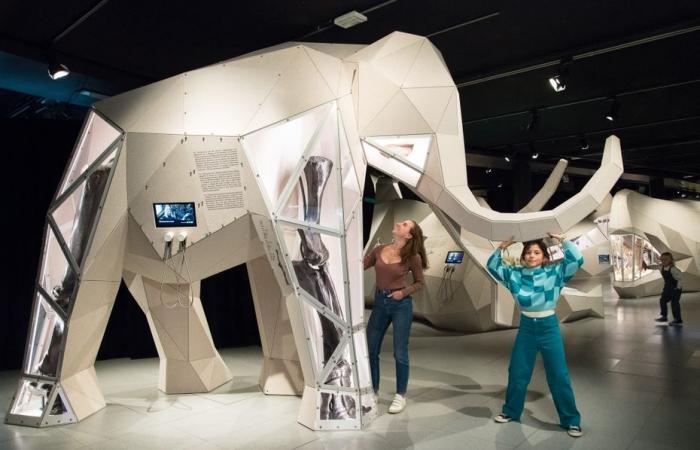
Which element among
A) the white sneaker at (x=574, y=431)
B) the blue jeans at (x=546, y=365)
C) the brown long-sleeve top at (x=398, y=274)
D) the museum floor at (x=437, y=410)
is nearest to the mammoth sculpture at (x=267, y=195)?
the museum floor at (x=437, y=410)

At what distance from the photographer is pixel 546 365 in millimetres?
3633

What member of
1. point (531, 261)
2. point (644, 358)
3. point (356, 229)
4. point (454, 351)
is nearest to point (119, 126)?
point (356, 229)

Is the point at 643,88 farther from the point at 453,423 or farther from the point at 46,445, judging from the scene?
the point at 46,445

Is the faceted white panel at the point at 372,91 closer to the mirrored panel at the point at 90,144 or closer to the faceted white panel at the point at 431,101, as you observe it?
the faceted white panel at the point at 431,101

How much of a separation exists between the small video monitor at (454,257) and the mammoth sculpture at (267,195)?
462 cm

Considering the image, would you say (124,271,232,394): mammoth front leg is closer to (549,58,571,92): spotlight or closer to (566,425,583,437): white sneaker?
(566,425,583,437): white sneaker

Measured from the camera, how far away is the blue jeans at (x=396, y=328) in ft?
13.4

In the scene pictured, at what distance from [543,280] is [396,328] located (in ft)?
3.67

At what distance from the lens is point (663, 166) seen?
43.4 feet

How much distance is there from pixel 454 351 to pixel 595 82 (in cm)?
375

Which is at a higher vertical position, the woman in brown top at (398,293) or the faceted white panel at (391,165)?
the faceted white panel at (391,165)

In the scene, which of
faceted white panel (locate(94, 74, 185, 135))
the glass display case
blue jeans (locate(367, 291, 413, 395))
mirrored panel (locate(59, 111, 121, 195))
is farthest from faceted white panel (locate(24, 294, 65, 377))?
the glass display case

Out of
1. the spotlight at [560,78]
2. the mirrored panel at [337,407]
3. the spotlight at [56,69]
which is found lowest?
the mirrored panel at [337,407]

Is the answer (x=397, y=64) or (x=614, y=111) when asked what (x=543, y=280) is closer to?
(x=397, y=64)
